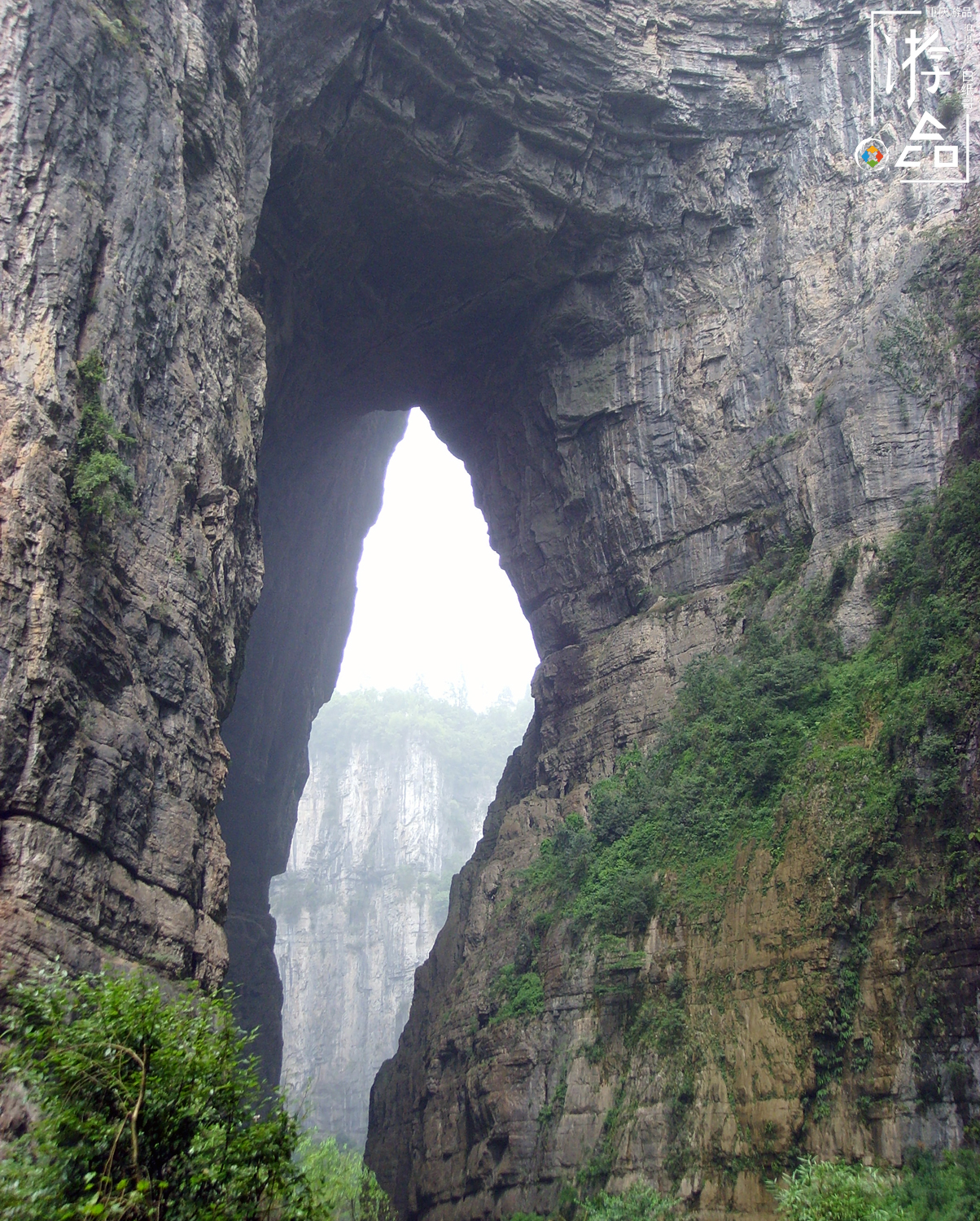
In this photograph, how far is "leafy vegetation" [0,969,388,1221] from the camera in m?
A: 6.77

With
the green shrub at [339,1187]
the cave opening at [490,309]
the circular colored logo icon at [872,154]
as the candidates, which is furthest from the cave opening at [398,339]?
the green shrub at [339,1187]

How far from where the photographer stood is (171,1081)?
293 inches

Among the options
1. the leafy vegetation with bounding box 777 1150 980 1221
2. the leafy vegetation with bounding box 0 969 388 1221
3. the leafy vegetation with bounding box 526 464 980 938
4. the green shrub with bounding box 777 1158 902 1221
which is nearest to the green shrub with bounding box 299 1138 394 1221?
the leafy vegetation with bounding box 0 969 388 1221

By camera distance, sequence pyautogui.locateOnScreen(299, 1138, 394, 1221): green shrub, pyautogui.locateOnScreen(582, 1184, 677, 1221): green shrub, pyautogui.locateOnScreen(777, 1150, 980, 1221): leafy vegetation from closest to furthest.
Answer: pyautogui.locateOnScreen(299, 1138, 394, 1221): green shrub → pyautogui.locateOnScreen(777, 1150, 980, 1221): leafy vegetation → pyautogui.locateOnScreen(582, 1184, 677, 1221): green shrub

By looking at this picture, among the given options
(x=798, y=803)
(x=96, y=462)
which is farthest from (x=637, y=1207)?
(x=96, y=462)

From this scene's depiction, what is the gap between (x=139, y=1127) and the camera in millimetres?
7160

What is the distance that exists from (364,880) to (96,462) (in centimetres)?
5385

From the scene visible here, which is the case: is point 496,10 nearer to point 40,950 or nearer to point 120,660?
point 120,660

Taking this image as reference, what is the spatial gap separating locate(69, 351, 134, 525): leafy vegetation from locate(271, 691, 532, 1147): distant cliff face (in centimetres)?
4494

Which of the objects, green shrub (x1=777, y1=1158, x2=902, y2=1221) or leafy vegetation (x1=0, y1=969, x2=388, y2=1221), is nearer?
leafy vegetation (x1=0, y1=969, x2=388, y2=1221)

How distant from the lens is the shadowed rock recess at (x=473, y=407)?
40.7ft

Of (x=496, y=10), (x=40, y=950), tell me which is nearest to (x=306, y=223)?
(x=496, y=10)

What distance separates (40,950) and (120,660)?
396cm

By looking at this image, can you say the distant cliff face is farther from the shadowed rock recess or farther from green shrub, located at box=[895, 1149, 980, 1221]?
green shrub, located at box=[895, 1149, 980, 1221]
